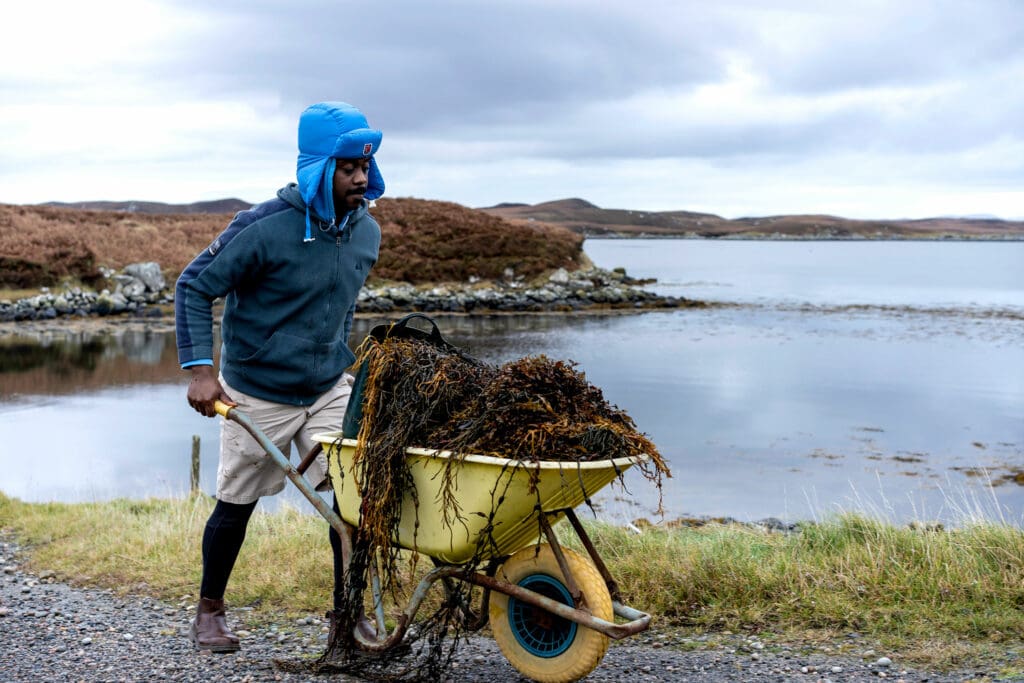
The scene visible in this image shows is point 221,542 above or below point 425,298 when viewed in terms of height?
above

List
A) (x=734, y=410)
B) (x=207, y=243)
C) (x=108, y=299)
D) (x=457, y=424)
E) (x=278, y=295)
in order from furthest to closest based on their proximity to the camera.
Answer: (x=207, y=243)
(x=108, y=299)
(x=734, y=410)
(x=278, y=295)
(x=457, y=424)

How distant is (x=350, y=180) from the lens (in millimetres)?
3484

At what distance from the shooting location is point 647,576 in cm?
427

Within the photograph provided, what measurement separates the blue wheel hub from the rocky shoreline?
29.2 meters

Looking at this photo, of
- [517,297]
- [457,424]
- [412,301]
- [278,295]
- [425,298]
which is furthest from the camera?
[517,297]

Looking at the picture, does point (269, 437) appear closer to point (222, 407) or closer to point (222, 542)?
point (222, 407)

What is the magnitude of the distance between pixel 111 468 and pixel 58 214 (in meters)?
33.6

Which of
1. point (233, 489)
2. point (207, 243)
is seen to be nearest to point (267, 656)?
point (233, 489)

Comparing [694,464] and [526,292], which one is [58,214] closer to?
[526,292]

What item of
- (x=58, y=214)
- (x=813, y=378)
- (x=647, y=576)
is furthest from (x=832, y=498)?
(x=58, y=214)

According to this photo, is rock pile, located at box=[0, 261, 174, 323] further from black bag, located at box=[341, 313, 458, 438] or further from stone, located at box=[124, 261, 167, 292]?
black bag, located at box=[341, 313, 458, 438]

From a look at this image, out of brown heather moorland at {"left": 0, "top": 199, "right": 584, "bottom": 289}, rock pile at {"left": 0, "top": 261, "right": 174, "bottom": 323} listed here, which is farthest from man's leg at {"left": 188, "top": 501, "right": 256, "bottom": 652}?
brown heather moorland at {"left": 0, "top": 199, "right": 584, "bottom": 289}

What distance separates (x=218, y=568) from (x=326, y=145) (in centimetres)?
154

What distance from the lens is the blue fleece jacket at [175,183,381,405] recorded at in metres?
3.44
